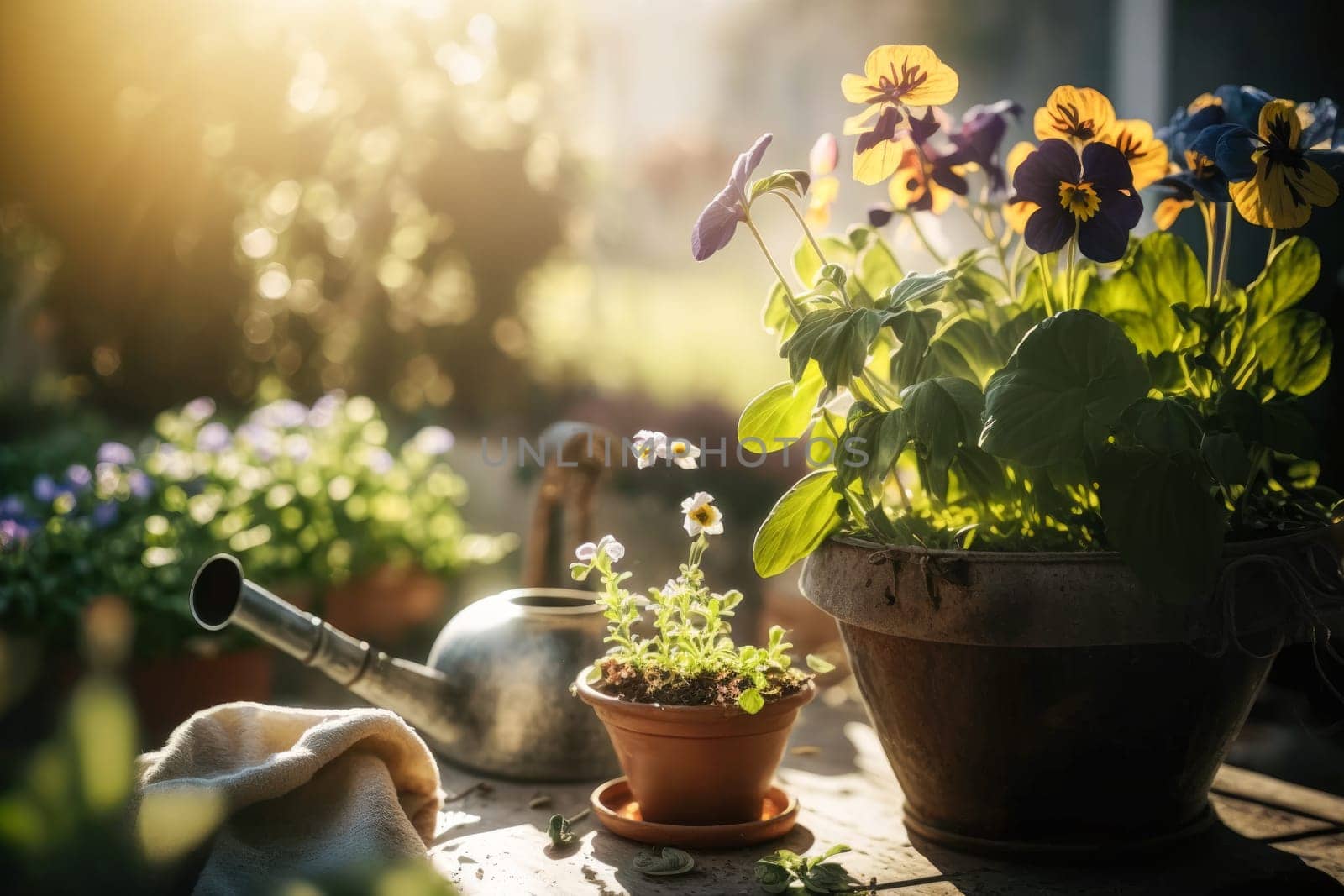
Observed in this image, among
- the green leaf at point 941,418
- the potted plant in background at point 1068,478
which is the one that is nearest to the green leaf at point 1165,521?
the potted plant in background at point 1068,478

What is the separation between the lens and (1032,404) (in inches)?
49.1

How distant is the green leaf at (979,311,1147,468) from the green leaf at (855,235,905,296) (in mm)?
422

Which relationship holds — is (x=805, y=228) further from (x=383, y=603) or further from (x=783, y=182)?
(x=383, y=603)

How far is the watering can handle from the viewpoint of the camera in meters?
1.90

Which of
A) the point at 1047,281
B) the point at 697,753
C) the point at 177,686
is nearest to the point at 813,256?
the point at 1047,281

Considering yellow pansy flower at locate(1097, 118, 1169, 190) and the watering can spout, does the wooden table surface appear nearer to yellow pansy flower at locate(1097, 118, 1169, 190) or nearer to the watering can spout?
the watering can spout

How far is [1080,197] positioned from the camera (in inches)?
52.2

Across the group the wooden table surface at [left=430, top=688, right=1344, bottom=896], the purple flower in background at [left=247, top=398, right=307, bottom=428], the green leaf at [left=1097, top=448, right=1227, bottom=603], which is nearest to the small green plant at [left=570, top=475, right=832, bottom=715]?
the wooden table surface at [left=430, top=688, right=1344, bottom=896]

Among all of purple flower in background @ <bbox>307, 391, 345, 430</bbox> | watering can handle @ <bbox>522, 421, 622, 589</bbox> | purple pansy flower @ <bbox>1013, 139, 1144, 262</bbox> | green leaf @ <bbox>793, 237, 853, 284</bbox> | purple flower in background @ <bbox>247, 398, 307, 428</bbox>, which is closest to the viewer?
purple pansy flower @ <bbox>1013, 139, 1144, 262</bbox>

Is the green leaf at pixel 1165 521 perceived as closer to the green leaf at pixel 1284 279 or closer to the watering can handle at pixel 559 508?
the green leaf at pixel 1284 279

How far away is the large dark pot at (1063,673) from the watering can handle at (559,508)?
61 cm

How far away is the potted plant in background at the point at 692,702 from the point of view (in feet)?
4.65

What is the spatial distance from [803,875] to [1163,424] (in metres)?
0.67

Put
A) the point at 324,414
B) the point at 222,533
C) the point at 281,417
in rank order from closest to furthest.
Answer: the point at 222,533 < the point at 281,417 < the point at 324,414
